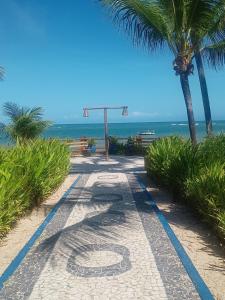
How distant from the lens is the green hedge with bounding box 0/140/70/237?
253 inches

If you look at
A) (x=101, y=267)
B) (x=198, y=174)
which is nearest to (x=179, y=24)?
(x=198, y=174)

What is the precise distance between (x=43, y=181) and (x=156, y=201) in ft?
8.45

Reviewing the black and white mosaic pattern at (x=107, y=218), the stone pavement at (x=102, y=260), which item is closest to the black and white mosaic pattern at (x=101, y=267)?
the stone pavement at (x=102, y=260)

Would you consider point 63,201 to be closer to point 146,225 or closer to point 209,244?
point 146,225

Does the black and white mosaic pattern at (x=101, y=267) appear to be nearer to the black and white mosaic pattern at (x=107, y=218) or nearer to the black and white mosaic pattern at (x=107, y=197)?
the black and white mosaic pattern at (x=107, y=218)

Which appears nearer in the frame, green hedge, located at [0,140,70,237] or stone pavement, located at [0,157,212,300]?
stone pavement, located at [0,157,212,300]

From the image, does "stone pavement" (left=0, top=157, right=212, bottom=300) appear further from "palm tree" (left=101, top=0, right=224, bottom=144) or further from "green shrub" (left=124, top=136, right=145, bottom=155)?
"green shrub" (left=124, top=136, right=145, bottom=155)

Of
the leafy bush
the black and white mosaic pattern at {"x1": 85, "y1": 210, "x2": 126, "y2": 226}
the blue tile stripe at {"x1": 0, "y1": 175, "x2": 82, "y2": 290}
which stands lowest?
the blue tile stripe at {"x1": 0, "y1": 175, "x2": 82, "y2": 290}

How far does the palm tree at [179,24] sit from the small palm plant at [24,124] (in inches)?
283

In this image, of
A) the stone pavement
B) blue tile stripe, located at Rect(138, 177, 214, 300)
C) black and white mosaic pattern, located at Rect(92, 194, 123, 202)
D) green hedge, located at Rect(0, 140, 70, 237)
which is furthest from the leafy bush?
blue tile stripe, located at Rect(138, 177, 214, 300)

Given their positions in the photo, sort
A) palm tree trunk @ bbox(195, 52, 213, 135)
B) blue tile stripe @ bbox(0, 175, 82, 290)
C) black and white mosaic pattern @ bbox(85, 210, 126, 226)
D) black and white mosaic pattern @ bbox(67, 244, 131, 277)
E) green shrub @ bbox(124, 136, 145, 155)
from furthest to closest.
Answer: green shrub @ bbox(124, 136, 145, 155)
palm tree trunk @ bbox(195, 52, 213, 135)
black and white mosaic pattern @ bbox(85, 210, 126, 226)
blue tile stripe @ bbox(0, 175, 82, 290)
black and white mosaic pattern @ bbox(67, 244, 131, 277)

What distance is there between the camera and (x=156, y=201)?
9.15m

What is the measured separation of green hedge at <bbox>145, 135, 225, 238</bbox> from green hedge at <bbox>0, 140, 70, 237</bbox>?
2.77 m

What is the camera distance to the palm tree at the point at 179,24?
10828mm
